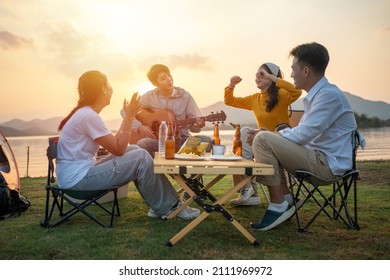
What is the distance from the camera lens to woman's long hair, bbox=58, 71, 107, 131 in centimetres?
318

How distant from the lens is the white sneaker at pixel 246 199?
4.10 meters

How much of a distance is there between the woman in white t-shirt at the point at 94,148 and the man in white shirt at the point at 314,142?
0.91 m

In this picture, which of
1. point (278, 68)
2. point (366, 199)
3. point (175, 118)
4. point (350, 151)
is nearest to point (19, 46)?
point (175, 118)

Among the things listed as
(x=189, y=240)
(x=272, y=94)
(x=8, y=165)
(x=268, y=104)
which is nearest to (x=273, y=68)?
(x=272, y=94)

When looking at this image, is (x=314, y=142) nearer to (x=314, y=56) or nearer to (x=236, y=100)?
(x=314, y=56)

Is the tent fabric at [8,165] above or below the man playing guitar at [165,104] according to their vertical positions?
below

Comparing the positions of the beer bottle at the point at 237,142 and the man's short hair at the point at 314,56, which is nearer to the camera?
the man's short hair at the point at 314,56

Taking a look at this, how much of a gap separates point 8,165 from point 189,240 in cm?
230

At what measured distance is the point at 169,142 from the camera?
307 centimetres

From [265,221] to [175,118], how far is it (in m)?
2.11

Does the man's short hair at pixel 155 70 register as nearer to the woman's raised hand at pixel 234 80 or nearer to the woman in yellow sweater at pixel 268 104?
the woman's raised hand at pixel 234 80

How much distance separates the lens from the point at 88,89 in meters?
3.18

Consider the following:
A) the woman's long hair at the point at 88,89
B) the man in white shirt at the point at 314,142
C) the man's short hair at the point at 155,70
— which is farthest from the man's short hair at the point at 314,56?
the man's short hair at the point at 155,70

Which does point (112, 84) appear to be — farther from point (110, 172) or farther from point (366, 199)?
point (366, 199)
